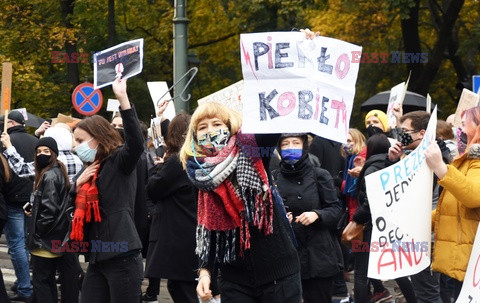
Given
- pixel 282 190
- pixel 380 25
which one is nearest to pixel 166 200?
pixel 282 190

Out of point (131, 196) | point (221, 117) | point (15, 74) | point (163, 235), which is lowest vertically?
point (15, 74)

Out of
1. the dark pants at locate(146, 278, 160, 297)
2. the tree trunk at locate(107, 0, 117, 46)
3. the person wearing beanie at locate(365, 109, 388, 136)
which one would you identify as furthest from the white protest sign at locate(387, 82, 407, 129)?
the tree trunk at locate(107, 0, 117, 46)

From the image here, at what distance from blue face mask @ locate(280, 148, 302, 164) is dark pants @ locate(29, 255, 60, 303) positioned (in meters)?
2.36

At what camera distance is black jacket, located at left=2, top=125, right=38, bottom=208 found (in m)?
11.1

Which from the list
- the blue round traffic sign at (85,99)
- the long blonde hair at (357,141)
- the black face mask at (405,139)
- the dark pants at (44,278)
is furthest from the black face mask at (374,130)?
the blue round traffic sign at (85,99)

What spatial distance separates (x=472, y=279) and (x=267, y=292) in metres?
1.33

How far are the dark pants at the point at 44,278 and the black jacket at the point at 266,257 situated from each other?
141 inches

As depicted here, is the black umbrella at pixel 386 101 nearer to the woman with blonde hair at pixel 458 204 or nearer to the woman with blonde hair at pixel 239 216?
the woman with blonde hair at pixel 458 204

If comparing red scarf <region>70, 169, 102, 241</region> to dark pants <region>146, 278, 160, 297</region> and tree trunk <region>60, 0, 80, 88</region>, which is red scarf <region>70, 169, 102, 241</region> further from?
tree trunk <region>60, 0, 80, 88</region>

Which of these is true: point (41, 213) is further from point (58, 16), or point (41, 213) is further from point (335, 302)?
point (58, 16)

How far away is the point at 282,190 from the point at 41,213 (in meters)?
2.18

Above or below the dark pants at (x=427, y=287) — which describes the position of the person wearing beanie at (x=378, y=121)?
above

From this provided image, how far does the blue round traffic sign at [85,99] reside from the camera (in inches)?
735

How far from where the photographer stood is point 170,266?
8352mm
